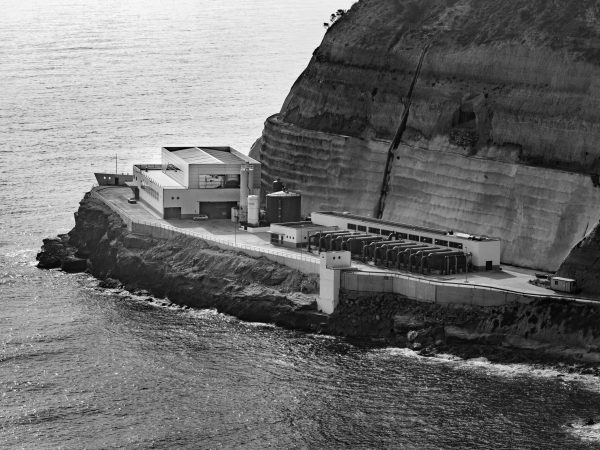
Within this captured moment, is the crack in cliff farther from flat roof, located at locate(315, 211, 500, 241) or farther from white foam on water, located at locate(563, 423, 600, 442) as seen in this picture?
white foam on water, located at locate(563, 423, 600, 442)

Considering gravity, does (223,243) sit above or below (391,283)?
above

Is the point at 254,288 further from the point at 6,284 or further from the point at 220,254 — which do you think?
the point at 6,284

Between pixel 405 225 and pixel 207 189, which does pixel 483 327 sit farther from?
pixel 207 189

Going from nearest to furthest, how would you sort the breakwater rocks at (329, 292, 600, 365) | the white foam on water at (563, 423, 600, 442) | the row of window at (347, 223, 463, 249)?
the white foam on water at (563, 423, 600, 442) < the breakwater rocks at (329, 292, 600, 365) < the row of window at (347, 223, 463, 249)

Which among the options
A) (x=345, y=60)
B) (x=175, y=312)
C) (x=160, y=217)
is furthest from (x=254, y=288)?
(x=345, y=60)

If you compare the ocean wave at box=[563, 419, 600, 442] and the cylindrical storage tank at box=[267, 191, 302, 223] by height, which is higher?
the cylindrical storage tank at box=[267, 191, 302, 223]

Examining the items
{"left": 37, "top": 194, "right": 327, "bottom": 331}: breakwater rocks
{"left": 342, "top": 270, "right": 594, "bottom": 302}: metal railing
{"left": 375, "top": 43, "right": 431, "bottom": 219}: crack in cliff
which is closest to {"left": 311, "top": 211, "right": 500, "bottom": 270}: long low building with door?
{"left": 375, "top": 43, "right": 431, "bottom": 219}: crack in cliff

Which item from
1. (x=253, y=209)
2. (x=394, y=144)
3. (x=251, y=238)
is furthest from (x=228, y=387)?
(x=394, y=144)
